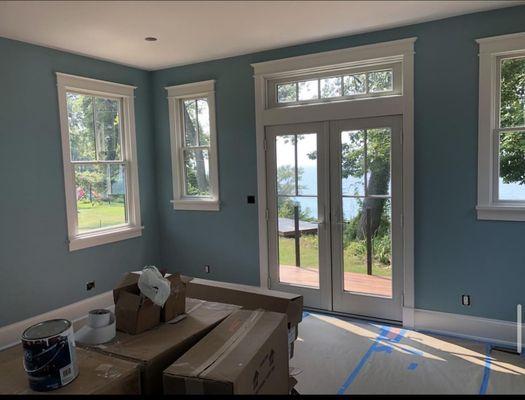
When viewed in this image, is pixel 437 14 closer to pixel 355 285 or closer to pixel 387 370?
pixel 355 285

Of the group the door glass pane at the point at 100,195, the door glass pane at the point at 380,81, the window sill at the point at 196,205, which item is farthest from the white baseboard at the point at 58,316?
the door glass pane at the point at 380,81

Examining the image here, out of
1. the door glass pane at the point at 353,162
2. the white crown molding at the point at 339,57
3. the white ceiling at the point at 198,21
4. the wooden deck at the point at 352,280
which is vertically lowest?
the wooden deck at the point at 352,280

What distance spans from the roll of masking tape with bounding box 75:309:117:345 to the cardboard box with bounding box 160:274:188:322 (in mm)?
228

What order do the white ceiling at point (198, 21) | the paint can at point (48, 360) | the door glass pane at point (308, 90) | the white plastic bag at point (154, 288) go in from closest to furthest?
the paint can at point (48, 360)
the white plastic bag at point (154, 288)
the white ceiling at point (198, 21)
the door glass pane at point (308, 90)

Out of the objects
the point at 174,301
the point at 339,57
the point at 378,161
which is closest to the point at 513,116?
the point at 378,161

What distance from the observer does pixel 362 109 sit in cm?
388

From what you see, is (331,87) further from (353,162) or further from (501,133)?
(501,133)

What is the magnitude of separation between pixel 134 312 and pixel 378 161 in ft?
9.24

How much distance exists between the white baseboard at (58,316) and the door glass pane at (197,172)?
1548mm

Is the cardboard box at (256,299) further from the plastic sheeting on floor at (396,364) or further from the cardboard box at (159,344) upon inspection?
the plastic sheeting on floor at (396,364)

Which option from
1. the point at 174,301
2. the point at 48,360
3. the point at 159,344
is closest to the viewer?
the point at 48,360

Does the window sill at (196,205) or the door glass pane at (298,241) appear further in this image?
the window sill at (196,205)

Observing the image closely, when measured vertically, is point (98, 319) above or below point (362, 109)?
below

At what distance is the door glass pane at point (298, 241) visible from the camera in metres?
4.29
